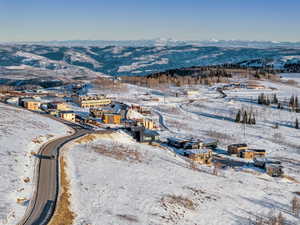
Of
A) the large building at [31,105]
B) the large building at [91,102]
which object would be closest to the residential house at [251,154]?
the large building at [31,105]

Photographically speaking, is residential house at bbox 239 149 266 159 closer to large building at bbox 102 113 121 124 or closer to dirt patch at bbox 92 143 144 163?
dirt patch at bbox 92 143 144 163

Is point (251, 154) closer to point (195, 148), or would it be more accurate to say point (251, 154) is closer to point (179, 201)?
point (195, 148)

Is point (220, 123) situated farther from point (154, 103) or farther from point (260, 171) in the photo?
point (260, 171)

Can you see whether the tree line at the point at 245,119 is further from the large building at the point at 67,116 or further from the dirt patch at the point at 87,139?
the dirt patch at the point at 87,139

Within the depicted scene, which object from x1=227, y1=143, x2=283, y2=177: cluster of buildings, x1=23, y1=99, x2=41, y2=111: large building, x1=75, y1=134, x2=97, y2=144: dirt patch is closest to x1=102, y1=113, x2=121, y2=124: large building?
x1=75, y1=134, x2=97, y2=144: dirt patch

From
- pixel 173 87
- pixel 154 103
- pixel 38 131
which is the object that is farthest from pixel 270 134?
pixel 173 87

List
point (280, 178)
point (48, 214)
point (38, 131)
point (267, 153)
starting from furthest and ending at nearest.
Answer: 1. point (267, 153)
2. point (38, 131)
3. point (280, 178)
4. point (48, 214)
